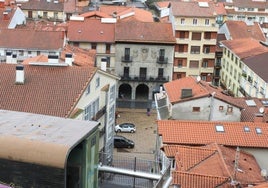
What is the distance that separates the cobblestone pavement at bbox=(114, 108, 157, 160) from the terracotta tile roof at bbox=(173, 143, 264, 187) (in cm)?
1571

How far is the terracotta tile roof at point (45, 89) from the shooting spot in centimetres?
3575

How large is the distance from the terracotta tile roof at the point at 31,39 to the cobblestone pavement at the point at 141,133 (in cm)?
1218

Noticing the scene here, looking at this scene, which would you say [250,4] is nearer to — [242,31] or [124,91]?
[242,31]

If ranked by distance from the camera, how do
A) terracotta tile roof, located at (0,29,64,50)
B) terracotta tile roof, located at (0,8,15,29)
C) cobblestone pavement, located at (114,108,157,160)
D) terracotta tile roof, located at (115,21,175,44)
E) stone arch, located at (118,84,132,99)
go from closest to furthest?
cobblestone pavement, located at (114,108,157,160) → terracotta tile roof, located at (0,29,64,50) → terracotta tile roof, located at (115,21,175,44) → stone arch, located at (118,84,132,99) → terracotta tile roof, located at (0,8,15,29)

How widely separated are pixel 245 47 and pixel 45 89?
41943 mm

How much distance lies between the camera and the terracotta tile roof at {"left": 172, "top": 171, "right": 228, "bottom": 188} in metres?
31.0

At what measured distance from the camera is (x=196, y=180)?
31203 millimetres

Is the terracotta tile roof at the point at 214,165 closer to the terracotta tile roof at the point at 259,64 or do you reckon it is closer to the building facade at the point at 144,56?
the terracotta tile roof at the point at 259,64

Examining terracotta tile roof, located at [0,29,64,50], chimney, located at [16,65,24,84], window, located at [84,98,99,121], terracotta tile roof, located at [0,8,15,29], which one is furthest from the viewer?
terracotta tile roof, located at [0,8,15,29]

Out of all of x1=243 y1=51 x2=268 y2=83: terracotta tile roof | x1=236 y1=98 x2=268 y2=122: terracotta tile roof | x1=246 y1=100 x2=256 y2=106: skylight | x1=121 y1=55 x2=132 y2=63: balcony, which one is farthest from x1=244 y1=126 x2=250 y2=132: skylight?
x1=121 y1=55 x2=132 y2=63: balcony

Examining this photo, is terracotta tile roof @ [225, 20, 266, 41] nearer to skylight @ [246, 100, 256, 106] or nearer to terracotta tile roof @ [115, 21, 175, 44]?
terracotta tile roof @ [115, 21, 175, 44]

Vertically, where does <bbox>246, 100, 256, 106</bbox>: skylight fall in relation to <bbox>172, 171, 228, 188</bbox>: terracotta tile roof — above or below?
above


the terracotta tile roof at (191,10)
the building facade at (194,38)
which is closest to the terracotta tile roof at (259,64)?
the building facade at (194,38)

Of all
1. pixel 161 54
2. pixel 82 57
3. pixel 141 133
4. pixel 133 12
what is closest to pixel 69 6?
pixel 133 12
